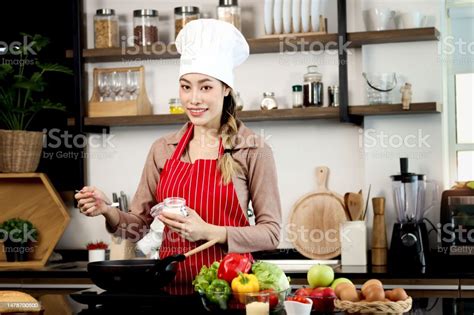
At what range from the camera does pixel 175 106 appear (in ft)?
15.6

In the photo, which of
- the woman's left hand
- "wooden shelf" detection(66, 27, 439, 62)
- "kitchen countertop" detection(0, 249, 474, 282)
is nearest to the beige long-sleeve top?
the woman's left hand

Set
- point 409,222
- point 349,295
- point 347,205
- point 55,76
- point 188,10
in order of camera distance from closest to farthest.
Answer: point 349,295 < point 409,222 < point 347,205 < point 188,10 < point 55,76

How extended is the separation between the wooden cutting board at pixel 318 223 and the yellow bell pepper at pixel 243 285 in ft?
7.05

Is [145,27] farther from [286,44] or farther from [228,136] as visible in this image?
[228,136]

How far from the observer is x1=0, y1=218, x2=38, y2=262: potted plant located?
4742 mm

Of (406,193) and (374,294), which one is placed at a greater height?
(406,193)

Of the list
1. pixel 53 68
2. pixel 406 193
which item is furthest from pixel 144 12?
pixel 406 193

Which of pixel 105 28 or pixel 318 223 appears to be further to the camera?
pixel 105 28

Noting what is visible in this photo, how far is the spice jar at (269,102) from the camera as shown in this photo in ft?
15.0

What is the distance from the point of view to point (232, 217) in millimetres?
3070

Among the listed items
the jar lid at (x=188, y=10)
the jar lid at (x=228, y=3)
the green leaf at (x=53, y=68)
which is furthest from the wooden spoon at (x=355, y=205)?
→ the green leaf at (x=53, y=68)

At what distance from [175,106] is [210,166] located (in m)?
1.69

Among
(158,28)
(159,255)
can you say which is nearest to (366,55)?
(158,28)

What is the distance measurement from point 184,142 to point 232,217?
1.07 feet
